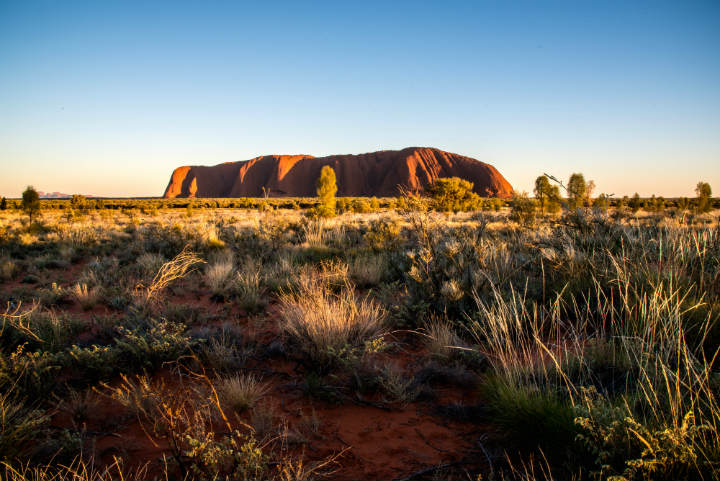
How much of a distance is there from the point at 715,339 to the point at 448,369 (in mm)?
2087

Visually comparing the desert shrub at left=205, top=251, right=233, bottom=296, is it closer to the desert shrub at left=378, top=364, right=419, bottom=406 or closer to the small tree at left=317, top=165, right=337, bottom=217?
the desert shrub at left=378, top=364, right=419, bottom=406

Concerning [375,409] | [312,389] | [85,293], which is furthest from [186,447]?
[85,293]

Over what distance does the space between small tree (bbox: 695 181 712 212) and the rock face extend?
3481 inches

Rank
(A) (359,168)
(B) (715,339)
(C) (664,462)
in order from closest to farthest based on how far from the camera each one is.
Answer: (C) (664,462) < (B) (715,339) < (A) (359,168)

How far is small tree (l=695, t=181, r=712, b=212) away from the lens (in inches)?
812

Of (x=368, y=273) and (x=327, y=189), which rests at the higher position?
(x=327, y=189)

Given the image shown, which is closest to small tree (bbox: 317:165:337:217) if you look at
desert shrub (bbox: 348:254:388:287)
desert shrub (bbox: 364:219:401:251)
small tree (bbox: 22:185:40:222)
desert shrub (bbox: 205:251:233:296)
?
desert shrub (bbox: 364:219:401:251)

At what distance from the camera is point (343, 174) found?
→ 12575cm

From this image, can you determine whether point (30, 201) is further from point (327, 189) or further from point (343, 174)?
point (343, 174)

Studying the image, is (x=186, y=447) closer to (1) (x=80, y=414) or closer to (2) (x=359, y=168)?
(1) (x=80, y=414)

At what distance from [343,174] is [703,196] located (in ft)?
361

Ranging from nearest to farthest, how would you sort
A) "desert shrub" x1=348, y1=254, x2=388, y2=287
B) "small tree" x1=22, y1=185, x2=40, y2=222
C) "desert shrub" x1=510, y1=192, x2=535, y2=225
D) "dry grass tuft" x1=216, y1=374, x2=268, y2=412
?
"dry grass tuft" x1=216, y1=374, x2=268, y2=412 < "desert shrub" x1=348, y1=254, x2=388, y2=287 < "desert shrub" x1=510, y1=192, x2=535, y2=225 < "small tree" x1=22, y1=185, x2=40, y2=222

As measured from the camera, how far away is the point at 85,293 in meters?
5.49

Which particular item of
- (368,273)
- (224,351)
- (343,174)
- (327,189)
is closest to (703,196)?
(327,189)
